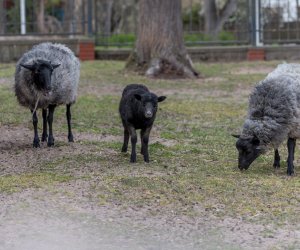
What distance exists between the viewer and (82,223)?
7.14 metres

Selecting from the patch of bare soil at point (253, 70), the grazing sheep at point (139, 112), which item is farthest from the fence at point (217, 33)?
the grazing sheep at point (139, 112)

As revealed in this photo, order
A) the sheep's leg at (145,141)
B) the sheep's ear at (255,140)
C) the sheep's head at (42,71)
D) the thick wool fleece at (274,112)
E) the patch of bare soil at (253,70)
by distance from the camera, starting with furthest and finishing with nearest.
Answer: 1. the patch of bare soil at (253,70)
2. the sheep's head at (42,71)
3. the sheep's leg at (145,141)
4. the sheep's ear at (255,140)
5. the thick wool fleece at (274,112)

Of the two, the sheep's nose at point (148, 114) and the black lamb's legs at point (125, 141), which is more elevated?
the sheep's nose at point (148, 114)

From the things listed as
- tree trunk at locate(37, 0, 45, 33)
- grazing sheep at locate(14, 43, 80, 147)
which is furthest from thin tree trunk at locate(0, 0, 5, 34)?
grazing sheep at locate(14, 43, 80, 147)

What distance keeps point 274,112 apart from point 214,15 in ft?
74.3

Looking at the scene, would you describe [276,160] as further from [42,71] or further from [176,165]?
[42,71]

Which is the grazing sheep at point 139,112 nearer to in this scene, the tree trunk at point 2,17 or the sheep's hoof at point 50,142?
the sheep's hoof at point 50,142

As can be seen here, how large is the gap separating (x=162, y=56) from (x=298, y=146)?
27.5 ft

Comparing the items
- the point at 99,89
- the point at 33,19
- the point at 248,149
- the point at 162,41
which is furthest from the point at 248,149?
the point at 33,19

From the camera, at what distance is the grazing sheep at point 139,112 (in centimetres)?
941

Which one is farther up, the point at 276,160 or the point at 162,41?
the point at 162,41

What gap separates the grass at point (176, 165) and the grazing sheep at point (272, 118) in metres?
0.31

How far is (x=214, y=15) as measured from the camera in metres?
31.3

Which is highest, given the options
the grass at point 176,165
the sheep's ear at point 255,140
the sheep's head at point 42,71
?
the sheep's head at point 42,71
